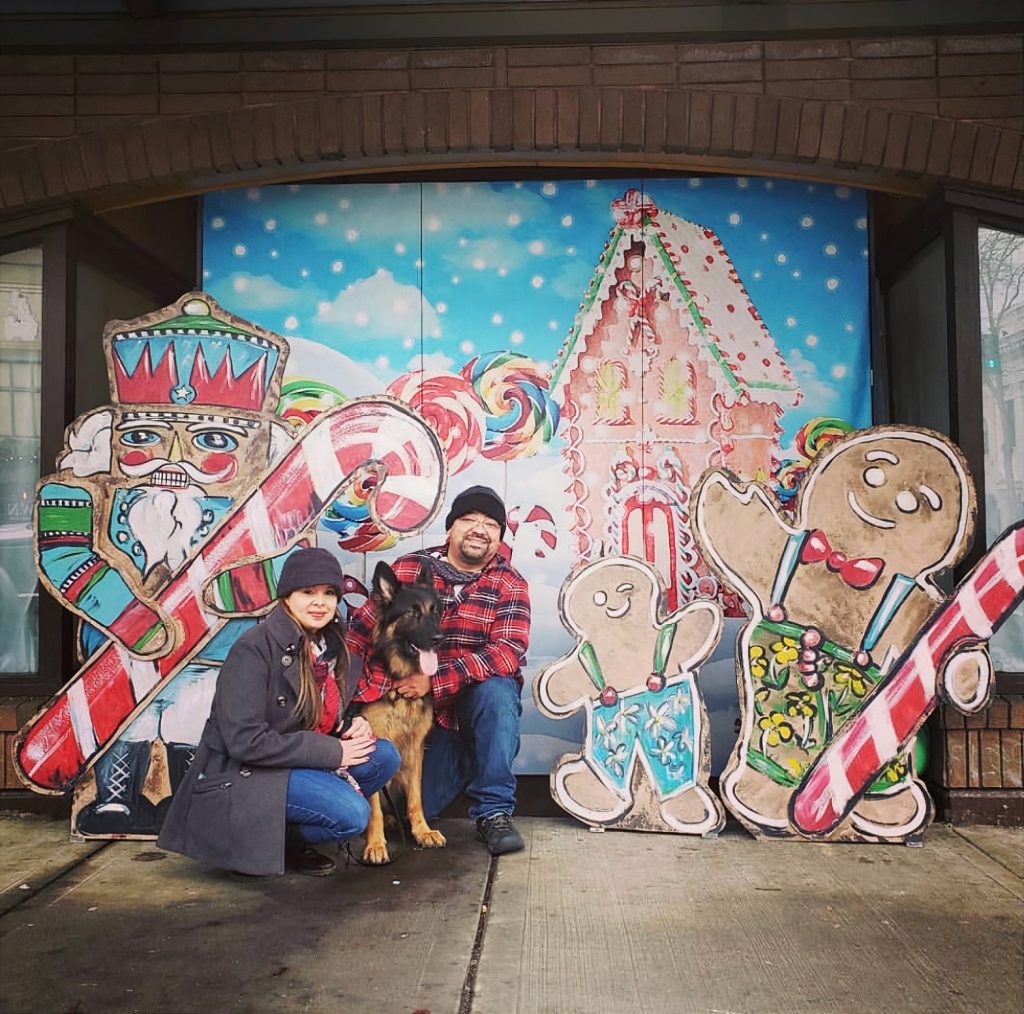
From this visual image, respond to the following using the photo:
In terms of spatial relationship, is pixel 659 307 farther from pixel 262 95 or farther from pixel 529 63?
pixel 262 95

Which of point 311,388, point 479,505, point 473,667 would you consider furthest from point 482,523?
point 311,388

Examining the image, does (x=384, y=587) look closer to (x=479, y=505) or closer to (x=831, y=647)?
(x=479, y=505)

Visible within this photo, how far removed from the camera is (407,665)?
4566 mm

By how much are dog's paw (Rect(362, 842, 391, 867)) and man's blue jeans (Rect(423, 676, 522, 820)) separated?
52 cm

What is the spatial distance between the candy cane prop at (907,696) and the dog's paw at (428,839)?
1566mm

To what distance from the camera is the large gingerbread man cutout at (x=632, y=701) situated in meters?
4.52

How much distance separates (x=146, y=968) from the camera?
10.2ft

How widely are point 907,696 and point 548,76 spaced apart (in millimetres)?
3369

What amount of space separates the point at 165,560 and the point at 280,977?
2.27 m

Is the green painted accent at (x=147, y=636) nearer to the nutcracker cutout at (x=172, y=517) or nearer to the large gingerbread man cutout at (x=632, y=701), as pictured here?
the nutcracker cutout at (x=172, y=517)

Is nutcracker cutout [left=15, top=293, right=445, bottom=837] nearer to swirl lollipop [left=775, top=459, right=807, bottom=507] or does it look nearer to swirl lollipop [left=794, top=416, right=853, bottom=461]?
swirl lollipop [left=775, top=459, right=807, bottom=507]

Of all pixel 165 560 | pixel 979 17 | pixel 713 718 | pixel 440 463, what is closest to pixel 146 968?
pixel 165 560

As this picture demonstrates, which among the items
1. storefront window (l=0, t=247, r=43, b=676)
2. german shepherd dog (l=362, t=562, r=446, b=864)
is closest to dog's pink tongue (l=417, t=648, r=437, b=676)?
german shepherd dog (l=362, t=562, r=446, b=864)

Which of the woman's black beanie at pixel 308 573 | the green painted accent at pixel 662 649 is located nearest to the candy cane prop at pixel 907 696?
the green painted accent at pixel 662 649
